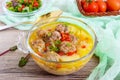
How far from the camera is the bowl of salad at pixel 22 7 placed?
1.34m

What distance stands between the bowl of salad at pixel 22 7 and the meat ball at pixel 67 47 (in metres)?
0.38

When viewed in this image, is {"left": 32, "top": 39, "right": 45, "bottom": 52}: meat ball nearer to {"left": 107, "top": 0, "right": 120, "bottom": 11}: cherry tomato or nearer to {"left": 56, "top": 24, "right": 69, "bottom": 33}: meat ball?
{"left": 56, "top": 24, "right": 69, "bottom": 33}: meat ball

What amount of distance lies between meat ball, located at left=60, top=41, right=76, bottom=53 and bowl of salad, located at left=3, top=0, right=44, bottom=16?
383 mm

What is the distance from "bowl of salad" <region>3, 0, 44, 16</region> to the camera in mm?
1343

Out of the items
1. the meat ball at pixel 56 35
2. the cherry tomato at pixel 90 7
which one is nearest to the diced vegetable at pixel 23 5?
the cherry tomato at pixel 90 7

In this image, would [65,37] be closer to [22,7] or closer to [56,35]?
[56,35]

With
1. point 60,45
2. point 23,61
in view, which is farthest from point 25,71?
point 60,45

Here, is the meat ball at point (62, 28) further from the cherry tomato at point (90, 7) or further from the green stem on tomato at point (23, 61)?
the cherry tomato at point (90, 7)

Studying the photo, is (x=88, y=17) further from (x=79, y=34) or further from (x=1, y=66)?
(x=1, y=66)

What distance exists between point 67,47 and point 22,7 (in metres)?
0.47

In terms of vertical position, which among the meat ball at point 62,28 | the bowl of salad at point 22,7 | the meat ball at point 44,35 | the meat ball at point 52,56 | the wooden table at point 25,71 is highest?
the meat ball at point 62,28

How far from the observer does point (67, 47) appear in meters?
1.00

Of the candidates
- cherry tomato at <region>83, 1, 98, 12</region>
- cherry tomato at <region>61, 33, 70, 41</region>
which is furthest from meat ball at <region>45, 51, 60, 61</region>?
cherry tomato at <region>83, 1, 98, 12</region>

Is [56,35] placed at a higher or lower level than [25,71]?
higher
